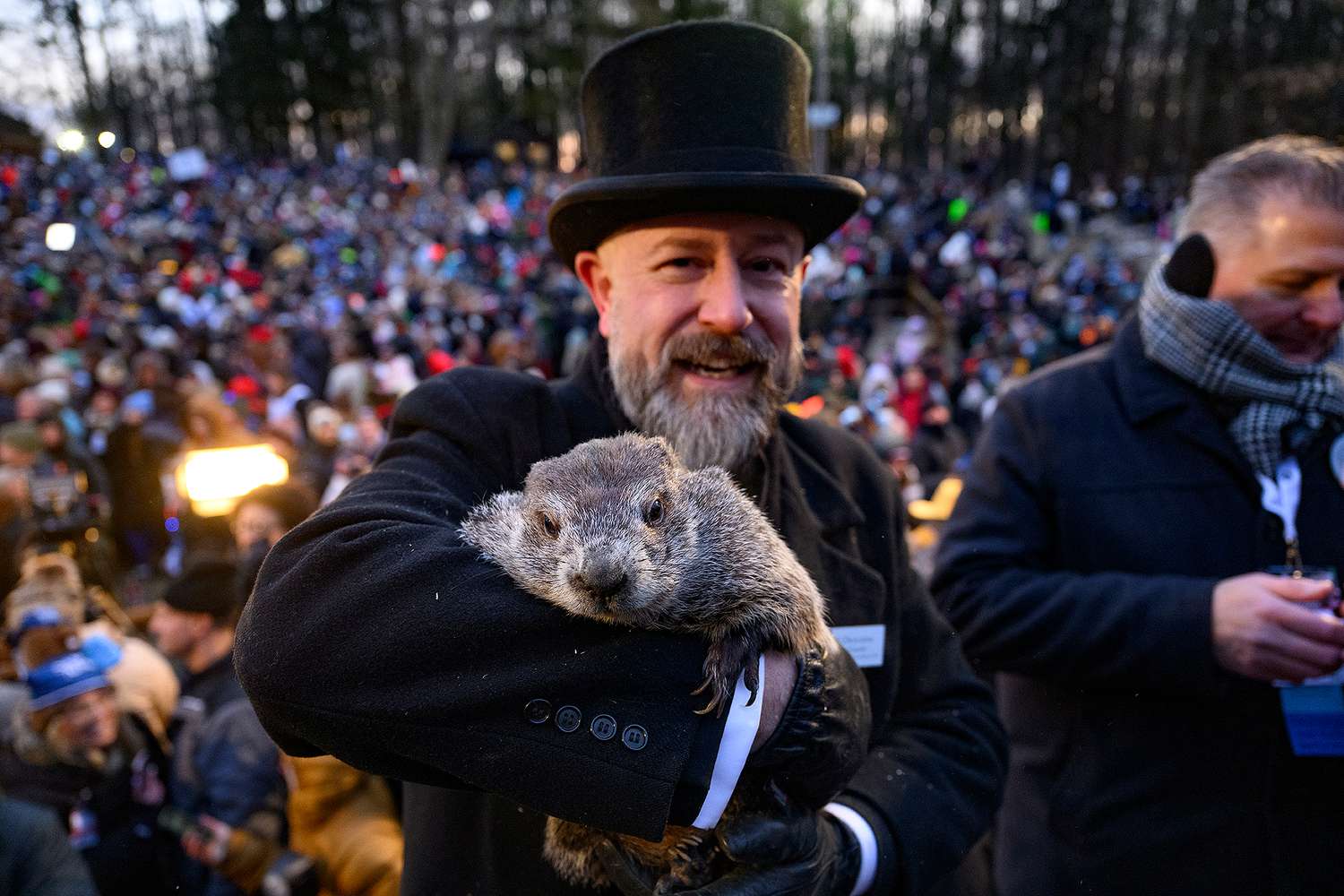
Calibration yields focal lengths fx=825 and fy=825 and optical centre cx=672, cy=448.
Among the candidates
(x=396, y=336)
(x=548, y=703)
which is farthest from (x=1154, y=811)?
(x=396, y=336)

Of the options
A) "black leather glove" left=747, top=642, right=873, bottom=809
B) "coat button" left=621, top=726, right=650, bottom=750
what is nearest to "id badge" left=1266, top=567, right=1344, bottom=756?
"black leather glove" left=747, top=642, right=873, bottom=809

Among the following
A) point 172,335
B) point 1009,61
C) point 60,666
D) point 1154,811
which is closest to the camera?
point 1154,811

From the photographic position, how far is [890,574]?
2.36 m

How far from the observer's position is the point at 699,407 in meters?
2.01

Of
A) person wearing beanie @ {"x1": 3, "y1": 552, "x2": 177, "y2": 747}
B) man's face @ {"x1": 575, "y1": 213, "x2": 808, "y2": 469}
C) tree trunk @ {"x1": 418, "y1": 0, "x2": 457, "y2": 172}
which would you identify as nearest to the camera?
man's face @ {"x1": 575, "y1": 213, "x2": 808, "y2": 469}

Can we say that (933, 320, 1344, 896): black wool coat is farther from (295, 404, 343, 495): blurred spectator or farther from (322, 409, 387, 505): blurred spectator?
(295, 404, 343, 495): blurred spectator

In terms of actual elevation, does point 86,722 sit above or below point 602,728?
below

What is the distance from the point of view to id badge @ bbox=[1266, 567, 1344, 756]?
8.27 feet

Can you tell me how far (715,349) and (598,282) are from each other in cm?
47

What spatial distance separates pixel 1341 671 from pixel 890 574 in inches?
56.7

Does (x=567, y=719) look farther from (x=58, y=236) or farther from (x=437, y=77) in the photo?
(x=437, y=77)

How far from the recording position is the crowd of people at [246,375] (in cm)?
391

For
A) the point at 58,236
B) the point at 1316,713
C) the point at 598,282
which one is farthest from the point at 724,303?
the point at 58,236

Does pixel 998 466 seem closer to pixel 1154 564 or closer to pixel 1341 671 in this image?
pixel 1154 564
